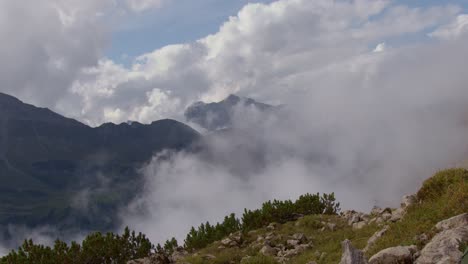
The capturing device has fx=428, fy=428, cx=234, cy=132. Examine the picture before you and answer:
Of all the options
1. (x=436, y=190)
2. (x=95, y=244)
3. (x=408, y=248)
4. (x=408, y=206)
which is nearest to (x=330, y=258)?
(x=408, y=206)

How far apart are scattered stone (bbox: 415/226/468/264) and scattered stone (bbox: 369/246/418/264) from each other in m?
0.67

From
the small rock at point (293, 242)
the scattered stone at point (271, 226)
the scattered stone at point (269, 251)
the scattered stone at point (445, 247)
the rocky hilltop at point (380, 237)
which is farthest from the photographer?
the scattered stone at point (271, 226)

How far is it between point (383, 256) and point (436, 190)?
10.6 m

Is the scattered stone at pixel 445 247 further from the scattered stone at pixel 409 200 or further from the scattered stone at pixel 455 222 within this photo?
the scattered stone at pixel 409 200

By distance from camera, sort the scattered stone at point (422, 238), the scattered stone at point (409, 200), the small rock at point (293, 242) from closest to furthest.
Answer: the scattered stone at point (422, 238), the scattered stone at point (409, 200), the small rock at point (293, 242)

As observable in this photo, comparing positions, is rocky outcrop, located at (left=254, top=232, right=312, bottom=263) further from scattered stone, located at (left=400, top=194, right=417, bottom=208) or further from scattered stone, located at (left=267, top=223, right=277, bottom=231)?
scattered stone, located at (left=400, top=194, right=417, bottom=208)

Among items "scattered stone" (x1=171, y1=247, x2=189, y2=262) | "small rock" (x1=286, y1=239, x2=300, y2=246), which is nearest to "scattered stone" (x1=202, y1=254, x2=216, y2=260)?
"small rock" (x1=286, y1=239, x2=300, y2=246)

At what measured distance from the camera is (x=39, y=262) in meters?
45.4

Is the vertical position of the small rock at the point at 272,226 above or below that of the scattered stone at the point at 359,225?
above

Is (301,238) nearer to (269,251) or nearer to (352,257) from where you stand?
(269,251)

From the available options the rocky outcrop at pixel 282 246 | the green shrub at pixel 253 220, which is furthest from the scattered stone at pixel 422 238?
the green shrub at pixel 253 220

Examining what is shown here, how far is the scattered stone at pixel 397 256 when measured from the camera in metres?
16.4

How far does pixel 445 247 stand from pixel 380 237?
7229 mm

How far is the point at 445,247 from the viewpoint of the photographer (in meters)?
15.5
